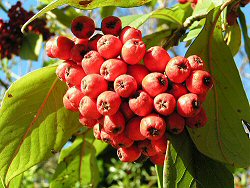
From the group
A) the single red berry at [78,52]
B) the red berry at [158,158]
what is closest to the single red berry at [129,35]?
the single red berry at [78,52]

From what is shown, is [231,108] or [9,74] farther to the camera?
[9,74]

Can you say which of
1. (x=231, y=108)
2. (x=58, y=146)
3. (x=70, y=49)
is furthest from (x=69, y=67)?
(x=231, y=108)

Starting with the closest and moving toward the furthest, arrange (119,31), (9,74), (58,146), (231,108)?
(119,31) < (231,108) < (58,146) < (9,74)

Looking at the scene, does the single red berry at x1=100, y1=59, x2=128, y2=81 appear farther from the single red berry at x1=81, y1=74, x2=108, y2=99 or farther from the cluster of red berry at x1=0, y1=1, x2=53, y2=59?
the cluster of red berry at x1=0, y1=1, x2=53, y2=59

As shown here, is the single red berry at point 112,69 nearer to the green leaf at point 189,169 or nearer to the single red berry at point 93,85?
the single red berry at point 93,85

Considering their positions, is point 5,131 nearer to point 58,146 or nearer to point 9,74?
point 58,146

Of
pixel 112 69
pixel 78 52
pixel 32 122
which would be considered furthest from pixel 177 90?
pixel 32 122
